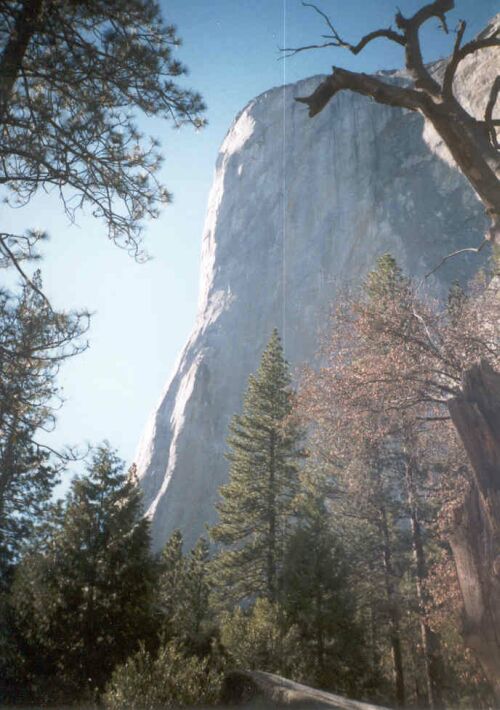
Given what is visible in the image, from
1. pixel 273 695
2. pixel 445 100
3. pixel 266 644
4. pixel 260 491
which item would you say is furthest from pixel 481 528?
pixel 260 491

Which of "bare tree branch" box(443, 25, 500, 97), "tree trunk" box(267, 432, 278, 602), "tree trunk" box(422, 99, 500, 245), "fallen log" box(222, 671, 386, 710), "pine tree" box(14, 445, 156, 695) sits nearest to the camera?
"tree trunk" box(422, 99, 500, 245)

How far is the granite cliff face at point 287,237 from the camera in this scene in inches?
2450

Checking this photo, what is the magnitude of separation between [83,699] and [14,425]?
23.3 ft

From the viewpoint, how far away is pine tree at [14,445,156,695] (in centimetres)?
1109

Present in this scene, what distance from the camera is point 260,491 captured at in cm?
2408

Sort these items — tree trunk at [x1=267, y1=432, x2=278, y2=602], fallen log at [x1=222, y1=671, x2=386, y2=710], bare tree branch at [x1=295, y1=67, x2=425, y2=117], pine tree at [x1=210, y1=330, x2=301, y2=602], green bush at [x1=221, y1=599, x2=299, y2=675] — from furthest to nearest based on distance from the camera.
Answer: pine tree at [x1=210, y1=330, x2=301, y2=602]
tree trunk at [x1=267, y1=432, x2=278, y2=602]
green bush at [x1=221, y1=599, x2=299, y2=675]
fallen log at [x1=222, y1=671, x2=386, y2=710]
bare tree branch at [x1=295, y1=67, x2=425, y2=117]

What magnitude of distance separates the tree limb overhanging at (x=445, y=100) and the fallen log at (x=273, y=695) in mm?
6790

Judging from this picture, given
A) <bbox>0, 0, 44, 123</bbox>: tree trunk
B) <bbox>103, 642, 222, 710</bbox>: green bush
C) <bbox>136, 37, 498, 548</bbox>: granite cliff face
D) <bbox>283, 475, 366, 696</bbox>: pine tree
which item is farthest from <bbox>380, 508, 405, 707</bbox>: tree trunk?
<bbox>136, 37, 498, 548</bbox>: granite cliff face

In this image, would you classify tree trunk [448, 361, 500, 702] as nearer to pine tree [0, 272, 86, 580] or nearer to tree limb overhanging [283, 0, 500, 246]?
Result: tree limb overhanging [283, 0, 500, 246]

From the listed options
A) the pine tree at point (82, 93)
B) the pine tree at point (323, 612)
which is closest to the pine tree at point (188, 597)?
the pine tree at point (323, 612)

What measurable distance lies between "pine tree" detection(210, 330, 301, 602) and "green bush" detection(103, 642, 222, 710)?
40.2 ft

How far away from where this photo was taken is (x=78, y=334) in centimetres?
702

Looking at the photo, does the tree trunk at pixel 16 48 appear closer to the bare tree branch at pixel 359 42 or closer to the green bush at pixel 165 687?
the bare tree branch at pixel 359 42

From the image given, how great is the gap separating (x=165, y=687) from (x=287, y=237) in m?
77.5
